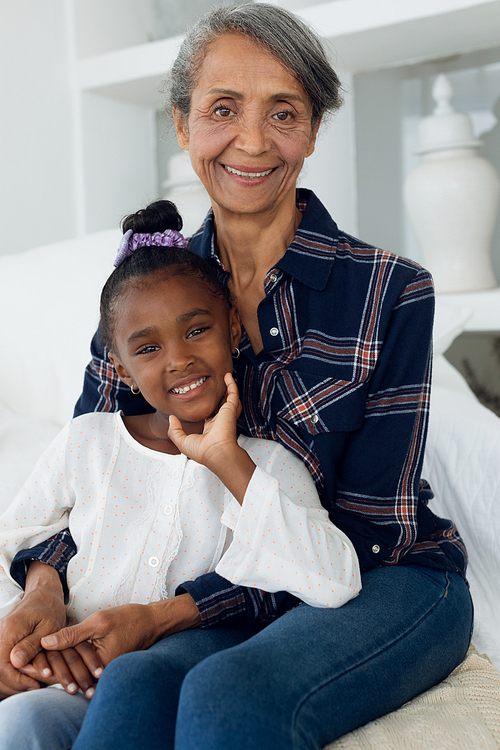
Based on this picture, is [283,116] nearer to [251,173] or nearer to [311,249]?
[251,173]

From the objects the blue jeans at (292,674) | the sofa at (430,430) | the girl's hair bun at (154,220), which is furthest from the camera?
the girl's hair bun at (154,220)

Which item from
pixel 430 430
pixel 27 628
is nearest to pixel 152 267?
pixel 27 628

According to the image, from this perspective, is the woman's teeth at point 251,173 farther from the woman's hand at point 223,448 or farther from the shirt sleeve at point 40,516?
the shirt sleeve at point 40,516

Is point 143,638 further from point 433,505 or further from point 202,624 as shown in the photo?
point 433,505

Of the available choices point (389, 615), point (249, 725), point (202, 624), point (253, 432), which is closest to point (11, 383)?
point (253, 432)

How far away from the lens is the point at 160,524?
105 centimetres

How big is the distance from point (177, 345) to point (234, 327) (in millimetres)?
125

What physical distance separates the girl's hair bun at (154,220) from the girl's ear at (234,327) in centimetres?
18

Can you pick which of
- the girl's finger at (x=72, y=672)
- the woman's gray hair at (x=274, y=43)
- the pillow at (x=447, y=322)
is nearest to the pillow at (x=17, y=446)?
the girl's finger at (x=72, y=672)

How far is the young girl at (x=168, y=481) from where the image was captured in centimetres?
92

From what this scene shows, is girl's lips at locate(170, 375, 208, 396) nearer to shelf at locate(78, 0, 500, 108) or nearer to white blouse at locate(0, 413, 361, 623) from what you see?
white blouse at locate(0, 413, 361, 623)

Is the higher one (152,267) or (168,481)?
(152,267)

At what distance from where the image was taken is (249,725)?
68 centimetres

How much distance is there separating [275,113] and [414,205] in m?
0.90
